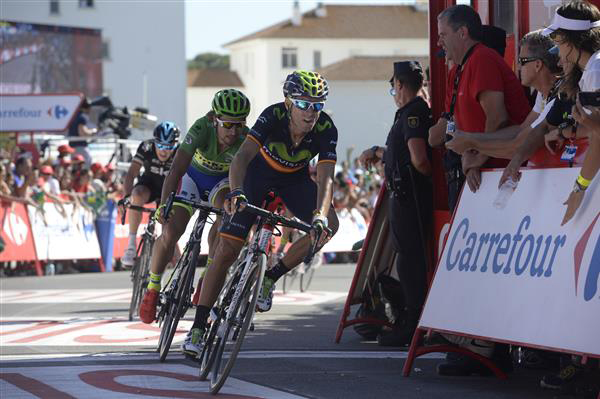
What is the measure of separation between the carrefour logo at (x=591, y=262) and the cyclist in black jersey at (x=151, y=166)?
6796mm

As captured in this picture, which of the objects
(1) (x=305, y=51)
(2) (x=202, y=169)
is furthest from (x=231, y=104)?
(1) (x=305, y=51)

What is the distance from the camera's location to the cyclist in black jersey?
13.6 metres

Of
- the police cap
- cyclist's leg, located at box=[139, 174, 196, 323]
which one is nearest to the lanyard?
the police cap

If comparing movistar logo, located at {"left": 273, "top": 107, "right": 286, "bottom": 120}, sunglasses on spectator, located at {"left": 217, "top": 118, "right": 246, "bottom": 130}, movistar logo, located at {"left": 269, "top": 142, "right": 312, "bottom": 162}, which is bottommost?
movistar logo, located at {"left": 269, "top": 142, "right": 312, "bottom": 162}

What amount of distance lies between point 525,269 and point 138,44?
342ft

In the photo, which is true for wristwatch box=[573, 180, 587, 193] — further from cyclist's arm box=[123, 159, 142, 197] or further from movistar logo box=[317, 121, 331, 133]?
cyclist's arm box=[123, 159, 142, 197]

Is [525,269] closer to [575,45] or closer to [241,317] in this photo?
[575,45]

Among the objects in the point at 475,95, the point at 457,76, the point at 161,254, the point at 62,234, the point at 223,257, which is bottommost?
the point at 62,234

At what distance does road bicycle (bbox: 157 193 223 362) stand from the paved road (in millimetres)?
222

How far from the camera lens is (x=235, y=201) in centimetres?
842

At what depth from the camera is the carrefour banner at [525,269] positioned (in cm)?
732

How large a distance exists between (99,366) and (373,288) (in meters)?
2.79

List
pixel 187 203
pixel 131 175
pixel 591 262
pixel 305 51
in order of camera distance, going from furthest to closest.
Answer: pixel 305 51, pixel 131 175, pixel 187 203, pixel 591 262

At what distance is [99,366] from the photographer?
955 cm
